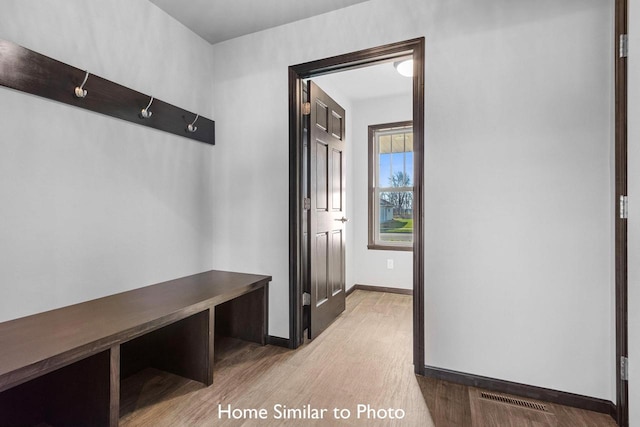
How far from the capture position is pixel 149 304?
1823mm

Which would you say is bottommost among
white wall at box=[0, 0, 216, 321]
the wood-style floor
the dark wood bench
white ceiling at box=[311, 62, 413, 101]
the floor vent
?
the floor vent

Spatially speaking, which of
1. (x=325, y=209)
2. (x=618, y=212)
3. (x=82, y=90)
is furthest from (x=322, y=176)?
(x=618, y=212)

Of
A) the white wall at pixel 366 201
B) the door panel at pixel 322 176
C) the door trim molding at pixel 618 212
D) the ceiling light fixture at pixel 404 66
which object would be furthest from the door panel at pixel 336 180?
the door trim molding at pixel 618 212

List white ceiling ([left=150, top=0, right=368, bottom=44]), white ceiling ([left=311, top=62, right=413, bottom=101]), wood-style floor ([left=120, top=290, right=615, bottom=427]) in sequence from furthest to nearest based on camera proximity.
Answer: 1. white ceiling ([left=311, top=62, right=413, bottom=101])
2. white ceiling ([left=150, top=0, right=368, bottom=44])
3. wood-style floor ([left=120, top=290, right=615, bottom=427])

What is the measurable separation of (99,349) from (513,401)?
2098 millimetres

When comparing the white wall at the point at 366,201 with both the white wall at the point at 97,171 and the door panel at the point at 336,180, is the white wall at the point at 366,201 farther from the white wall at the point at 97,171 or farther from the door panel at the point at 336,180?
the white wall at the point at 97,171

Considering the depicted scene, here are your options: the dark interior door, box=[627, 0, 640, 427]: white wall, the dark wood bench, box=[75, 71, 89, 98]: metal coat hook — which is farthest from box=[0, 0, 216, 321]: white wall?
box=[627, 0, 640, 427]: white wall

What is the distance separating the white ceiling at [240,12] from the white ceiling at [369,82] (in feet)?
2.76

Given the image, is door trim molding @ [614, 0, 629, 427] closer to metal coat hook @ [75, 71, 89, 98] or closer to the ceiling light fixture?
the ceiling light fixture

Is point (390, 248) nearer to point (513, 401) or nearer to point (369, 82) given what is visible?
point (369, 82)

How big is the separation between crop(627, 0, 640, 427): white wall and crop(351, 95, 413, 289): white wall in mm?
2700

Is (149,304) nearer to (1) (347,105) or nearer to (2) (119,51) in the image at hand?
(2) (119,51)

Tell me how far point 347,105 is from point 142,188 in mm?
2812

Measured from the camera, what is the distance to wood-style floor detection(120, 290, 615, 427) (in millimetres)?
1646
